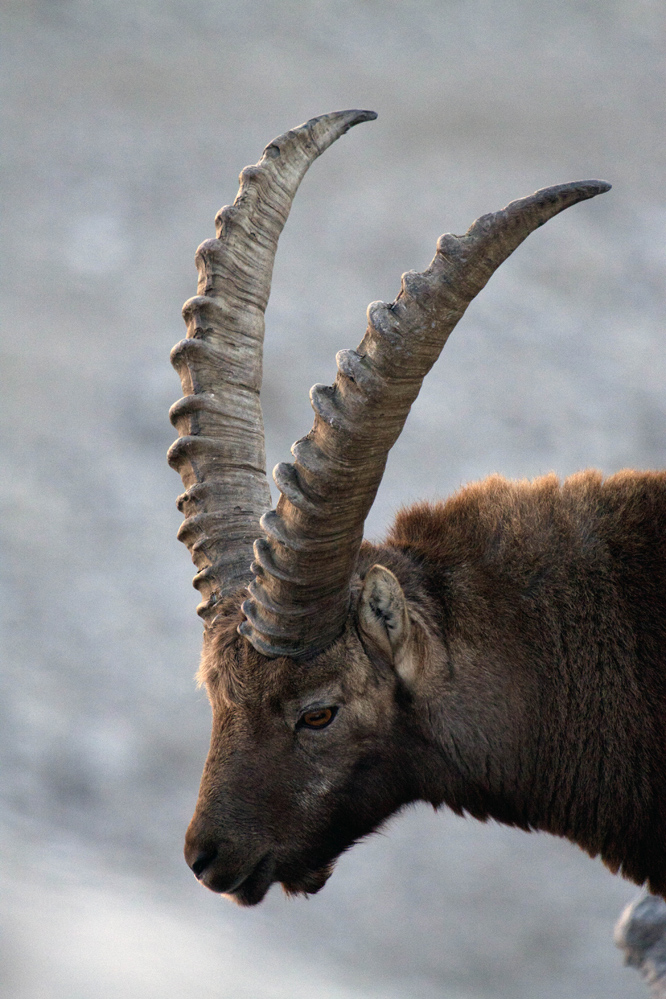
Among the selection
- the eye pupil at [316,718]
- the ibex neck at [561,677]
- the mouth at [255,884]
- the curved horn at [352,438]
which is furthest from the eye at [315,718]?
the mouth at [255,884]

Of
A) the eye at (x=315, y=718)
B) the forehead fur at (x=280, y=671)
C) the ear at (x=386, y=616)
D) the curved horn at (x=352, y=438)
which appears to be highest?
the curved horn at (x=352, y=438)

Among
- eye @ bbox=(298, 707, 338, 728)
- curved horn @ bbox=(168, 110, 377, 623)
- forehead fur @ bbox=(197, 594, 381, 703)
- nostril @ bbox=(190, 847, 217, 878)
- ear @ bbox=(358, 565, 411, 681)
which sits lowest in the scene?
nostril @ bbox=(190, 847, 217, 878)

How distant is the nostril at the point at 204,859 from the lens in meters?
3.14

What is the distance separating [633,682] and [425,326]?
1263 millimetres

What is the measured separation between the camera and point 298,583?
9.98ft

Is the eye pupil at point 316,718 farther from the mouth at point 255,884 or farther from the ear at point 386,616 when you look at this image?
the mouth at point 255,884

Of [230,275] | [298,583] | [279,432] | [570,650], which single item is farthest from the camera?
[279,432]

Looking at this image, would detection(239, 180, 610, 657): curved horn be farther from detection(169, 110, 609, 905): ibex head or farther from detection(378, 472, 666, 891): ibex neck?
detection(378, 472, 666, 891): ibex neck

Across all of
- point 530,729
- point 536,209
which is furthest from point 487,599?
point 536,209

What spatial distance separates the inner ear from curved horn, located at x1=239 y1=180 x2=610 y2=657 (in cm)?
7

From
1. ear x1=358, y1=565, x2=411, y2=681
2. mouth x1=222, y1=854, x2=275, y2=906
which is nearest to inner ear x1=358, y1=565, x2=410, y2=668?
ear x1=358, y1=565, x2=411, y2=681

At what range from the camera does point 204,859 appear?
3.15m

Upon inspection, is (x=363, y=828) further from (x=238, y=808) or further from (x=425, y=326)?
(x=425, y=326)

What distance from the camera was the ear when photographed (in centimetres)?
310
